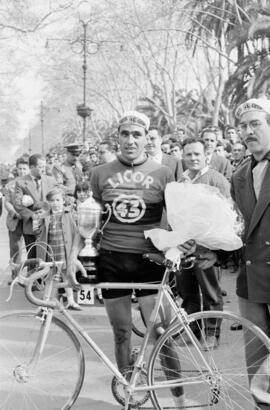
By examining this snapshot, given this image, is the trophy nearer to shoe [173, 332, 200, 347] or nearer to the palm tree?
shoe [173, 332, 200, 347]

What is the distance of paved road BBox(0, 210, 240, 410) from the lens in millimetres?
4469

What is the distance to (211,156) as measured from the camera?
28.4 ft

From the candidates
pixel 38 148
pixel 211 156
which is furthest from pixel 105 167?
pixel 38 148

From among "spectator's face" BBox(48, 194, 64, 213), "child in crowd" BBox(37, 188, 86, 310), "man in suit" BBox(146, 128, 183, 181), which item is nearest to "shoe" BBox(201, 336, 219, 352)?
A: "man in suit" BBox(146, 128, 183, 181)

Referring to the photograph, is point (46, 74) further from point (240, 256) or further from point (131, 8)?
point (240, 256)

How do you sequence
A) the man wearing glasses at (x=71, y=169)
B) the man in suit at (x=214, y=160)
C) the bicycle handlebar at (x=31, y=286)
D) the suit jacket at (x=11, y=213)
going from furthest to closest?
the man wearing glasses at (x=71, y=169) < the suit jacket at (x=11, y=213) < the man in suit at (x=214, y=160) < the bicycle handlebar at (x=31, y=286)

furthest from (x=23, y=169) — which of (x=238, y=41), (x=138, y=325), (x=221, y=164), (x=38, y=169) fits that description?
(x=238, y=41)

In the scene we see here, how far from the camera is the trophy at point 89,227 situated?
4004 millimetres

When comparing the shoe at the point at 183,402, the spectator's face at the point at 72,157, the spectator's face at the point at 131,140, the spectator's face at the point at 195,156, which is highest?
the spectator's face at the point at 131,140

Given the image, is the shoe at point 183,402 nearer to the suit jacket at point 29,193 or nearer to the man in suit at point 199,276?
the man in suit at point 199,276

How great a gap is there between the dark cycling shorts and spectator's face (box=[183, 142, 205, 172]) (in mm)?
2265

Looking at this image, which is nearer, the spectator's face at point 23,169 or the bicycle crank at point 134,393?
the bicycle crank at point 134,393

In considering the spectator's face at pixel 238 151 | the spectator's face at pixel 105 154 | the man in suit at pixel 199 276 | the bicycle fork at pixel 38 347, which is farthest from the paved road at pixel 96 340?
the spectator's face at pixel 105 154

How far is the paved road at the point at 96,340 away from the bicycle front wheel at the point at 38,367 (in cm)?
34
